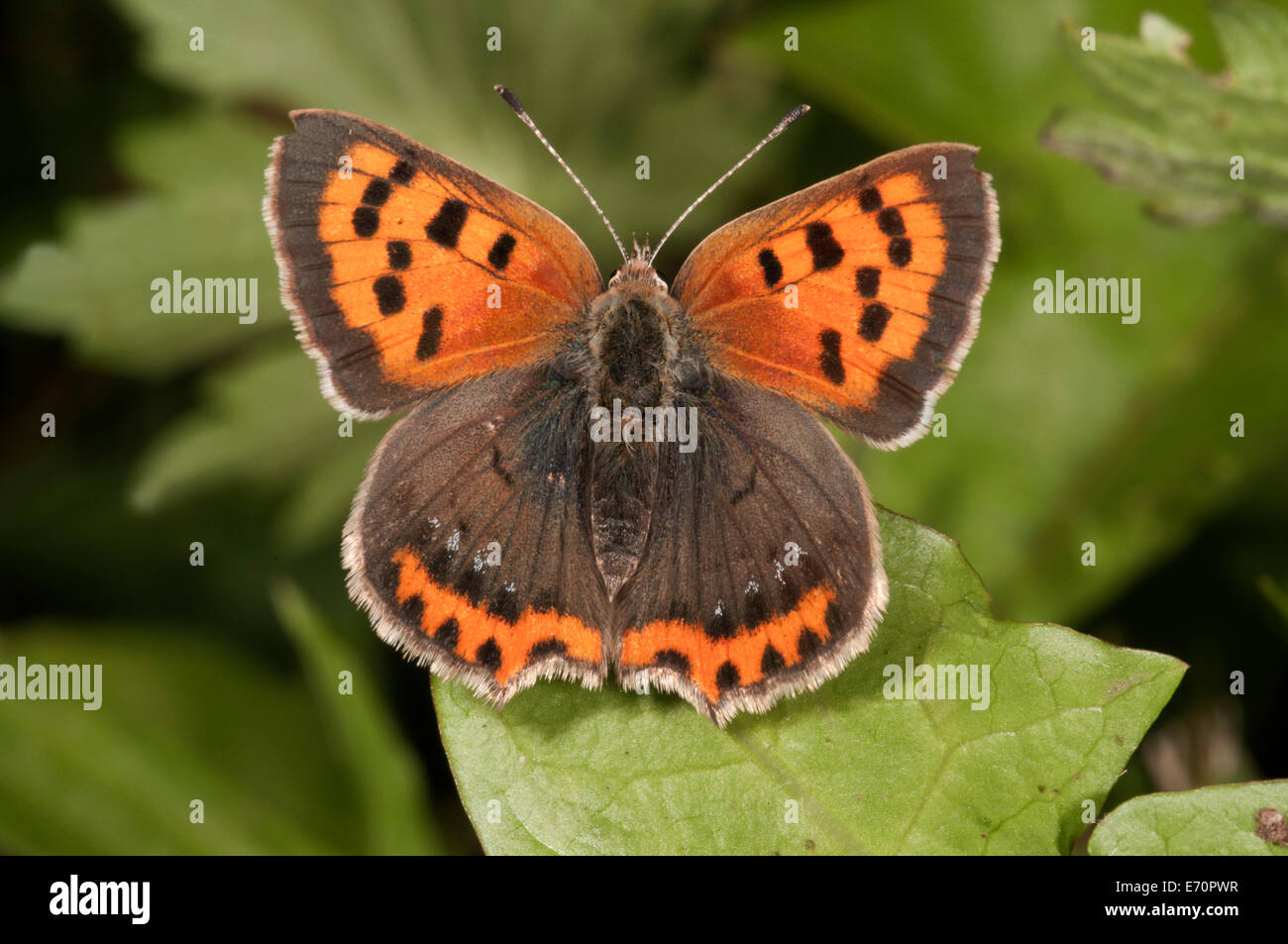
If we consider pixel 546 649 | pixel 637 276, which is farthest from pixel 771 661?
pixel 637 276

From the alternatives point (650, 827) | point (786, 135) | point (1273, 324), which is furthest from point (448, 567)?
point (1273, 324)

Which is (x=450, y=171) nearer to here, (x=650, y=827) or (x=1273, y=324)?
(x=650, y=827)

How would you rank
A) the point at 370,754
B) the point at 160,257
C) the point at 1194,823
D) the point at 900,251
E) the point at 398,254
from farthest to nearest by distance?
the point at 160,257 → the point at 370,754 → the point at 398,254 → the point at 900,251 → the point at 1194,823

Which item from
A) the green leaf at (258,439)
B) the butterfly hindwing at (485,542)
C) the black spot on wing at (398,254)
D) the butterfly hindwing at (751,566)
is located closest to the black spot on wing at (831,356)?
the butterfly hindwing at (751,566)

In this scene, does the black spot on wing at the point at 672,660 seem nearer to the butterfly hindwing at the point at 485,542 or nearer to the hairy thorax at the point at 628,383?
the butterfly hindwing at the point at 485,542

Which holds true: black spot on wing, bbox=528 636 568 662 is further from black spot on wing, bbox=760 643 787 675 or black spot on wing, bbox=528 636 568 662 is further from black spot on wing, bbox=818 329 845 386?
black spot on wing, bbox=818 329 845 386

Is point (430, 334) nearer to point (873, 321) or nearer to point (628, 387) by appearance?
point (628, 387)
